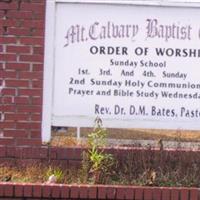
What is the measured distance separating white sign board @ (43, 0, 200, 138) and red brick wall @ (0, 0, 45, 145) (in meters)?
0.20

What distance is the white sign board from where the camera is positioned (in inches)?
279

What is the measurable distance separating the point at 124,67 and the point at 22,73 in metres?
1.07

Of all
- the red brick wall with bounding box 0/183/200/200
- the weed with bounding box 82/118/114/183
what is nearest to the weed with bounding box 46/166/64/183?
the weed with bounding box 82/118/114/183

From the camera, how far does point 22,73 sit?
6988 mm

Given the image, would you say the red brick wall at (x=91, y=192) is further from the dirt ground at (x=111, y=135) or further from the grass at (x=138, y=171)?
the dirt ground at (x=111, y=135)

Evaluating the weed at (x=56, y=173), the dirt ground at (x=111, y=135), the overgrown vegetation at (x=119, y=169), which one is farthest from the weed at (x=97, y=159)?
the dirt ground at (x=111, y=135)

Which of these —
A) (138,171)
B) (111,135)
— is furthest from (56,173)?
(111,135)

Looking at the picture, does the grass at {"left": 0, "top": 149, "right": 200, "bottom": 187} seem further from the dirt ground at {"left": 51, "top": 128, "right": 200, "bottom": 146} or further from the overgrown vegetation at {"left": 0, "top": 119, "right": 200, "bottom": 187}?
the dirt ground at {"left": 51, "top": 128, "right": 200, "bottom": 146}

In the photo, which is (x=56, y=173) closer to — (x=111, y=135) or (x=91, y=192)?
(x=91, y=192)

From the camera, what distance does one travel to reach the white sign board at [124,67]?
7.08 metres

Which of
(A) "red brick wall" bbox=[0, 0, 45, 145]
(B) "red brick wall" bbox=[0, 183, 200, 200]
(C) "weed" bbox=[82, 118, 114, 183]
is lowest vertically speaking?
(B) "red brick wall" bbox=[0, 183, 200, 200]

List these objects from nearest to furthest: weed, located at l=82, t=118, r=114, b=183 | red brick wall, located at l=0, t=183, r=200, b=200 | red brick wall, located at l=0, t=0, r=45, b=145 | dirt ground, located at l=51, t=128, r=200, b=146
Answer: red brick wall, located at l=0, t=183, r=200, b=200 < weed, located at l=82, t=118, r=114, b=183 < red brick wall, located at l=0, t=0, r=45, b=145 < dirt ground, located at l=51, t=128, r=200, b=146

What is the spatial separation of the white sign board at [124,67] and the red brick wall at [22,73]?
202 millimetres

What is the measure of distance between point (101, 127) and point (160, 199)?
1.21 metres
